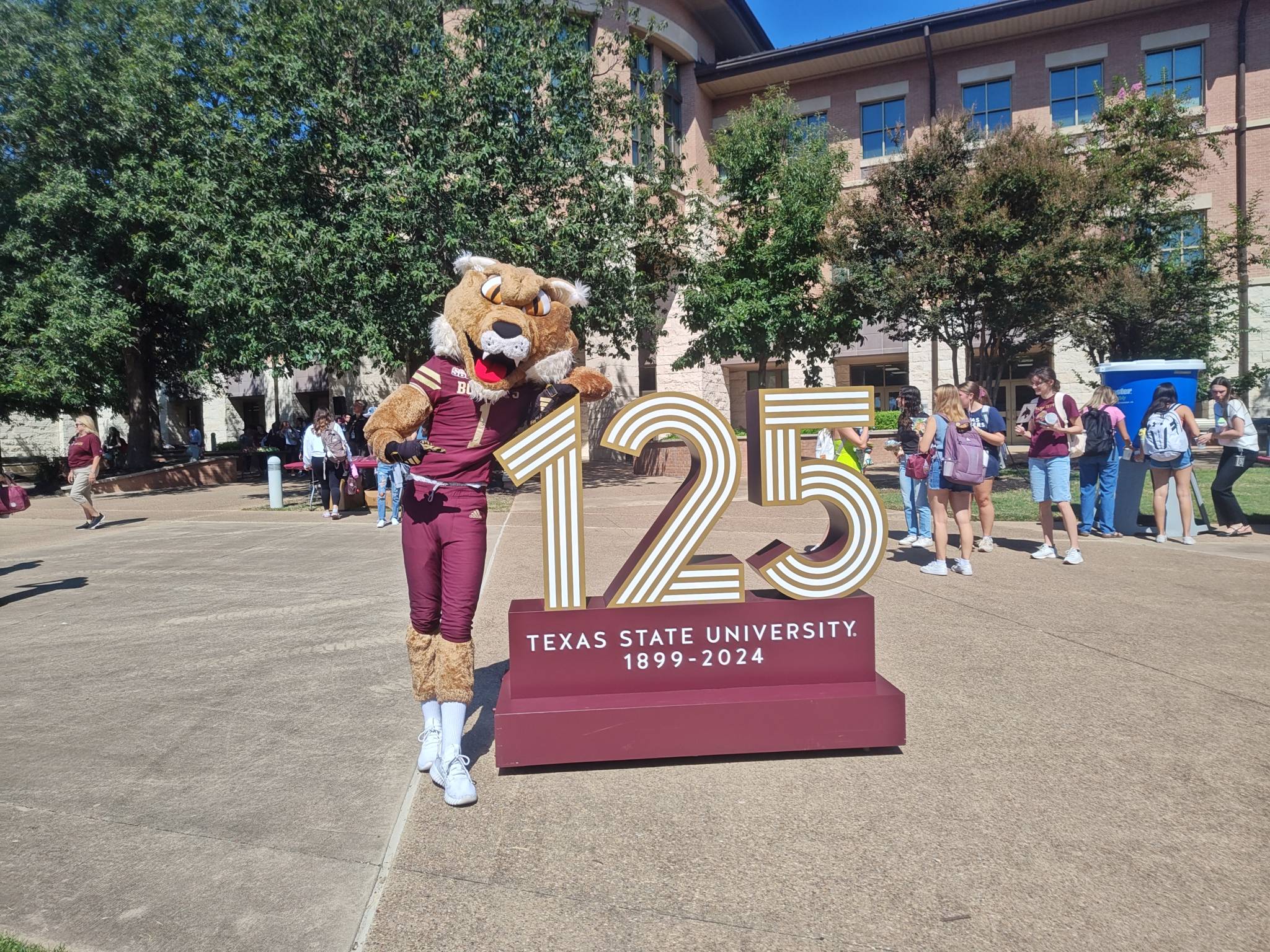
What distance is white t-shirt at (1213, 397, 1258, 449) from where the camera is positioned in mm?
9078

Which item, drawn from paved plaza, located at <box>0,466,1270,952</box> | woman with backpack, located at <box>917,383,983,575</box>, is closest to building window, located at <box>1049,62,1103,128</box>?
woman with backpack, located at <box>917,383,983,575</box>

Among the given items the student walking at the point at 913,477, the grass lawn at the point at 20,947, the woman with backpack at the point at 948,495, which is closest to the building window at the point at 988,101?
the student walking at the point at 913,477

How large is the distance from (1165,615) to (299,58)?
15.6 meters

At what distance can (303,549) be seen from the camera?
33.3 ft

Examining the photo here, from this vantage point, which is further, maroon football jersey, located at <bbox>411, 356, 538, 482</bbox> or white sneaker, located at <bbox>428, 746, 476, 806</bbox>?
maroon football jersey, located at <bbox>411, 356, 538, 482</bbox>

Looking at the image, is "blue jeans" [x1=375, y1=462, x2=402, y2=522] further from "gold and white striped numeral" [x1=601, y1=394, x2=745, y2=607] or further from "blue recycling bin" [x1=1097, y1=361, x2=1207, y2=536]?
"blue recycling bin" [x1=1097, y1=361, x2=1207, y2=536]

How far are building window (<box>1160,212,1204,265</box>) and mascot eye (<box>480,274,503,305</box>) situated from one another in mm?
20464

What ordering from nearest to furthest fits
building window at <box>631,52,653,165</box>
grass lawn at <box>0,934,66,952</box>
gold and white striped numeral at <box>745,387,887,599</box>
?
grass lawn at <box>0,934,66,952</box>
gold and white striped numeral at <box>745,387,887,599</box>
building window at <box>631,52,653,165</box>

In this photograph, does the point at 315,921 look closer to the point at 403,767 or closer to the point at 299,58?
the point at 403,767

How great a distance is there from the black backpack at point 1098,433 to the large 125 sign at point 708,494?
21.4ft

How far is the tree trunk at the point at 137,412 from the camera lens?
23.5 meters

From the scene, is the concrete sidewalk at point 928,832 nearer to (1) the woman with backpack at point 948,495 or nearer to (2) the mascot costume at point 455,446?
(2) the mascot costume at point 455,446

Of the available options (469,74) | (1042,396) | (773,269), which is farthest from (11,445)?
(1042,396)

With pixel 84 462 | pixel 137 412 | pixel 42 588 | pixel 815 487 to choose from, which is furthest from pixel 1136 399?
pixel 137 412
